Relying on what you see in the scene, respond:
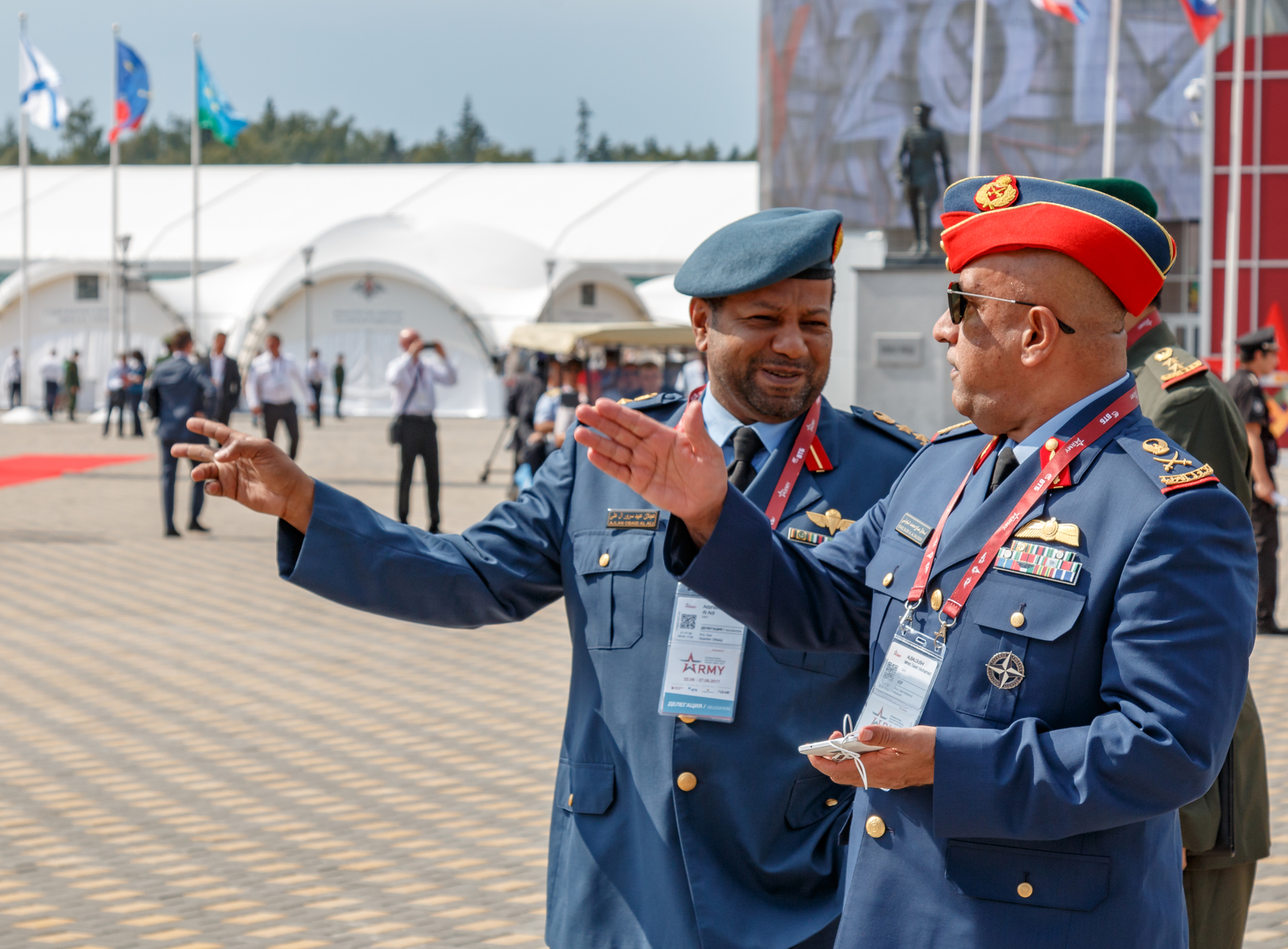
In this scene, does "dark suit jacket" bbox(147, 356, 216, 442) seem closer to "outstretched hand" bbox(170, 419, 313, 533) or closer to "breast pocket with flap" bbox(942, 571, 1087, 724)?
"outstretched hand" bbox(170, 419, 313, 533)

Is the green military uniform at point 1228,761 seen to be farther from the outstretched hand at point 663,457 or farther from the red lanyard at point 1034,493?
the outstretched hand at point 663,457

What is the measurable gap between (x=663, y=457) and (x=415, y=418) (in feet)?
40.4

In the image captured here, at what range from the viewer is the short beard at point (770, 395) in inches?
105

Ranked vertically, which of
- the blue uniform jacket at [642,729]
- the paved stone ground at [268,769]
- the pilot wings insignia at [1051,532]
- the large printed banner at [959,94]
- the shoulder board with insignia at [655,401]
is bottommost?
the paved stone ground at [268,769]

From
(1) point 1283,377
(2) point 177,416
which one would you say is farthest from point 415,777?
(1) point 1283,377

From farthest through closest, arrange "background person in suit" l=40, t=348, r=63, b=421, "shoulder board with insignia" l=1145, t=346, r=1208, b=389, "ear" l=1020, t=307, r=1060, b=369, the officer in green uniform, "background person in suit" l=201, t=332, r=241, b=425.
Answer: "background person in suit" l=40, t=348, r=63, b=421, "background person in suit" l=201, t=332, r=241, b=425, "shoulder board with insignia" l=1145, t=346, r=1208, b=389, the officer in green uniform, "ear" l=1020, t=307, r=1060, b=369

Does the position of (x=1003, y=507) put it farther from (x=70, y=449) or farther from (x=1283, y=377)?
(x=70, y=449)

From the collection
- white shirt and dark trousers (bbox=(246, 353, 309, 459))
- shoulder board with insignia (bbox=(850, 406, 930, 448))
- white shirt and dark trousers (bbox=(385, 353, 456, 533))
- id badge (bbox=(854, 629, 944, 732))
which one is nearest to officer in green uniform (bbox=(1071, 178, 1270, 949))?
shoulder board with insignia (bbox=(850, 406, 930, 448))

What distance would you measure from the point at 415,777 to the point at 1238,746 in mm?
3956

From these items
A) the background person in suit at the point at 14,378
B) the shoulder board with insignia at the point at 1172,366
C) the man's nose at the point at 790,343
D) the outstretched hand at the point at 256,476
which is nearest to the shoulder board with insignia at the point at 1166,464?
the man's nose at the point at 790,343

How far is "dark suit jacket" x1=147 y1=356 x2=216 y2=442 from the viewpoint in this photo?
13602 millimetres

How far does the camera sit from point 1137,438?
2012mm

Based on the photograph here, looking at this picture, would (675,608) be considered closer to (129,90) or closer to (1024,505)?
(1024,505)

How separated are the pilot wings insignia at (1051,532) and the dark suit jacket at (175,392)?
12431 millimetres
